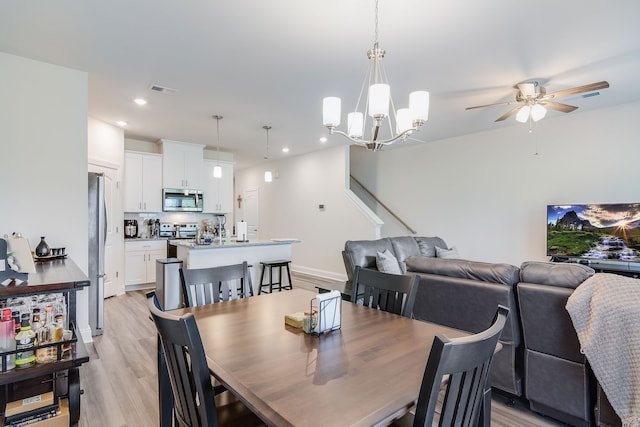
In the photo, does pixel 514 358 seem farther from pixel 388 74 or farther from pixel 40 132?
pixel 40 132

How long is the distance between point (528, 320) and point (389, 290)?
3.35ft

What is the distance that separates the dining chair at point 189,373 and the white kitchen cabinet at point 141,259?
16.8ft

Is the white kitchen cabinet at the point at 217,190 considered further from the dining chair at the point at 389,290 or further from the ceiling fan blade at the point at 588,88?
the ceiling fan blade at the point at 588,88

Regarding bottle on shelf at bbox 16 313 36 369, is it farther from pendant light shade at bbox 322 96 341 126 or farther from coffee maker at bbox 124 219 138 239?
coffee maker at bbox 124 219 138 239

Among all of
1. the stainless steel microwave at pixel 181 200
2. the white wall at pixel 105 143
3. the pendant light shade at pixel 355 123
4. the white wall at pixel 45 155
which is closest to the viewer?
the pendant light shade at pixel 355 123

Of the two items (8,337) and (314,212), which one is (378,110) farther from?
(314,212)

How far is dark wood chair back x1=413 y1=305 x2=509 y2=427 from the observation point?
0.79 meters

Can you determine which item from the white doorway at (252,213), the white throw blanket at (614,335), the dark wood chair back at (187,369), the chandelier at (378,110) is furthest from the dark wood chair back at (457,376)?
Answer: the white doorway at (252,213)

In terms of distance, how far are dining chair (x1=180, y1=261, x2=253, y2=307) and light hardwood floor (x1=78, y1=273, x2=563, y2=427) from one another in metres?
0.91

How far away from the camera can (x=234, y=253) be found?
15.2 ft

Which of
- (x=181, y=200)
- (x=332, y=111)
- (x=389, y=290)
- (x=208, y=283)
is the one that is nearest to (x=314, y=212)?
(x=181, y=200)

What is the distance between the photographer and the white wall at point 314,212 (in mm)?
6551

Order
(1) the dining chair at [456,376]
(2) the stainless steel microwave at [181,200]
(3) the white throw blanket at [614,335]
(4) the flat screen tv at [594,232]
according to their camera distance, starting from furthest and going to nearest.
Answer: (2) the stainless steel microwave at [181,200] → (4) the flat screen tv at [594,232] → (3) the white throw blanket at [614,335] → (1) the dining chair at [456,376]

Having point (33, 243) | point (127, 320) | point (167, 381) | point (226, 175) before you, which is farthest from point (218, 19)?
point (226, 175)
